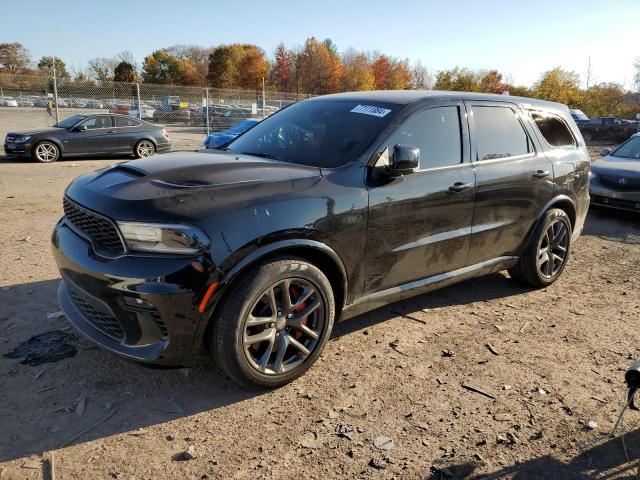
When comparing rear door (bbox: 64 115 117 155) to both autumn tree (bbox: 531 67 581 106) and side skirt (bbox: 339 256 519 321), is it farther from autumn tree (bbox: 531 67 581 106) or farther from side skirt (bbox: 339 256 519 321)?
autumn tree (bbox: 531 67 581 106)

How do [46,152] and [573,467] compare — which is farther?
[46,152]

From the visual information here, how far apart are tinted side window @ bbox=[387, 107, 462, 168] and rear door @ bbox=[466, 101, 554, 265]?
0.68 feet

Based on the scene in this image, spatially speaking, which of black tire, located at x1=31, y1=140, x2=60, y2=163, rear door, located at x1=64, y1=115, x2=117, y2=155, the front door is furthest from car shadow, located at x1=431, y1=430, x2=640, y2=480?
rear door, located at x1=64, y1=115, x2=117, y2=155

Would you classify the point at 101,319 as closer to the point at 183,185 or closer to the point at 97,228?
the point at 97,228

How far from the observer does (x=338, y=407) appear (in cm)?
308

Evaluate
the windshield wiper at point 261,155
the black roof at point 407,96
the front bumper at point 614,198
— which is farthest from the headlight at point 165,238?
the front bumper at point 614,198

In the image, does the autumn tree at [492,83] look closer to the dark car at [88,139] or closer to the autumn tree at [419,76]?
the autumn tree at [419,76]

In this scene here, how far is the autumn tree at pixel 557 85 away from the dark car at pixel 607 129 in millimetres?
23422

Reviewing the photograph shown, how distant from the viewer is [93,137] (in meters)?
14.3

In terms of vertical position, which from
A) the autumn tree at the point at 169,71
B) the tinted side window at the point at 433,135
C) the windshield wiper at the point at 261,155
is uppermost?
the autumn tree at the point at 169,71

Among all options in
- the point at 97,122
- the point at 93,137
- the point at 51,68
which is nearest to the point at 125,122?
the point at 97,122

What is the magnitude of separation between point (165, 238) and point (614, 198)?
27.3 ft

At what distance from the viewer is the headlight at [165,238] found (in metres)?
2.75

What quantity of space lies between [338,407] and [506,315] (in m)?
2.15
